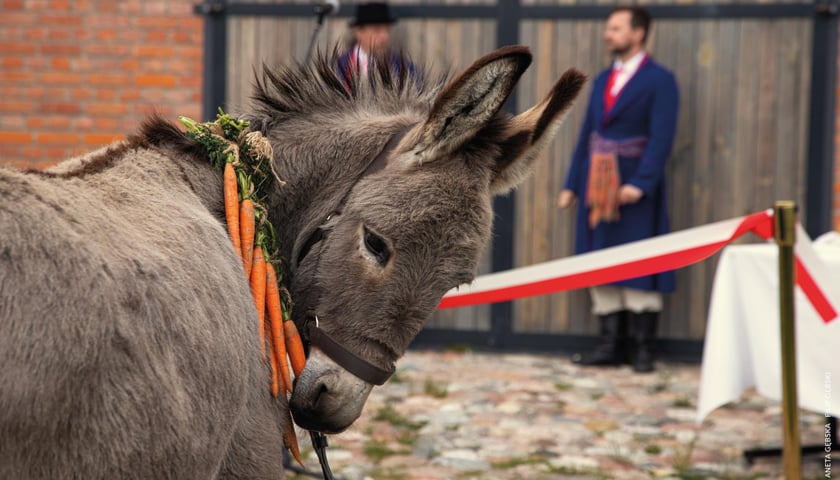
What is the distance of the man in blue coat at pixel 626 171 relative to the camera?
741 centimetres

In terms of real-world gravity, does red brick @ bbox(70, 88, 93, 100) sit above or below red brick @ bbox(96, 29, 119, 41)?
below

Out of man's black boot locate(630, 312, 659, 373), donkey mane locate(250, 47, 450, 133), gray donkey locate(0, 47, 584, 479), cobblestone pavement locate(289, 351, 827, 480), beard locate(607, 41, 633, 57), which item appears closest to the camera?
gray donkey locate(0, 47, 584, 479)

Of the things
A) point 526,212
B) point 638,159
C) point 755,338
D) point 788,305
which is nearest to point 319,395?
point 788,305

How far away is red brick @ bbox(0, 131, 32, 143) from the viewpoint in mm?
8172

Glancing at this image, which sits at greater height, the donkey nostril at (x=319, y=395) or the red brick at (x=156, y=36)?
the red brick at (x=156, y=36)

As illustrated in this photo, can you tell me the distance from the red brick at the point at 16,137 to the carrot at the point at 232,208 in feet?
22.1

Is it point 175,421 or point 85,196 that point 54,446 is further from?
point 85,196

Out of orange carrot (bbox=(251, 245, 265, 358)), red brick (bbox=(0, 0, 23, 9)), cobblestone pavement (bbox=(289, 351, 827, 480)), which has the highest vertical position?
red brick (bbox=(0, 0, 23, 9))

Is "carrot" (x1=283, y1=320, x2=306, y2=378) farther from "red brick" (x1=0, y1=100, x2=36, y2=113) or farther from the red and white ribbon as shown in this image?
"red brick" (x1=0, y1=100, x2=36, y2=113)

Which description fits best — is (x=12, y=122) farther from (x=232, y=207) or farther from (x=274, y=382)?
(x=274, y=382)

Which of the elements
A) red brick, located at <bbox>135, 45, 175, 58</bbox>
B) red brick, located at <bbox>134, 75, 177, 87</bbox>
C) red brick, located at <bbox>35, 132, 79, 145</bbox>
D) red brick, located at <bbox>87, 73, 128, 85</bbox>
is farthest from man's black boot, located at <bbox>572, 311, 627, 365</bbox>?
red brick, located at <bbox>35, 132, 79, 145</bbox>

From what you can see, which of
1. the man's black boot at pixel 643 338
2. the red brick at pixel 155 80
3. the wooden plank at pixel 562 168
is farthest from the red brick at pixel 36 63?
the man's black boot at pixel 643 338

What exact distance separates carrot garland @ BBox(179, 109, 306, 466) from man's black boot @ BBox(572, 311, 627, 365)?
18.7ft

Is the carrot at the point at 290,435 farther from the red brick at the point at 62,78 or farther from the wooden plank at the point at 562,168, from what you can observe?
the red brick at the point at 62,78
